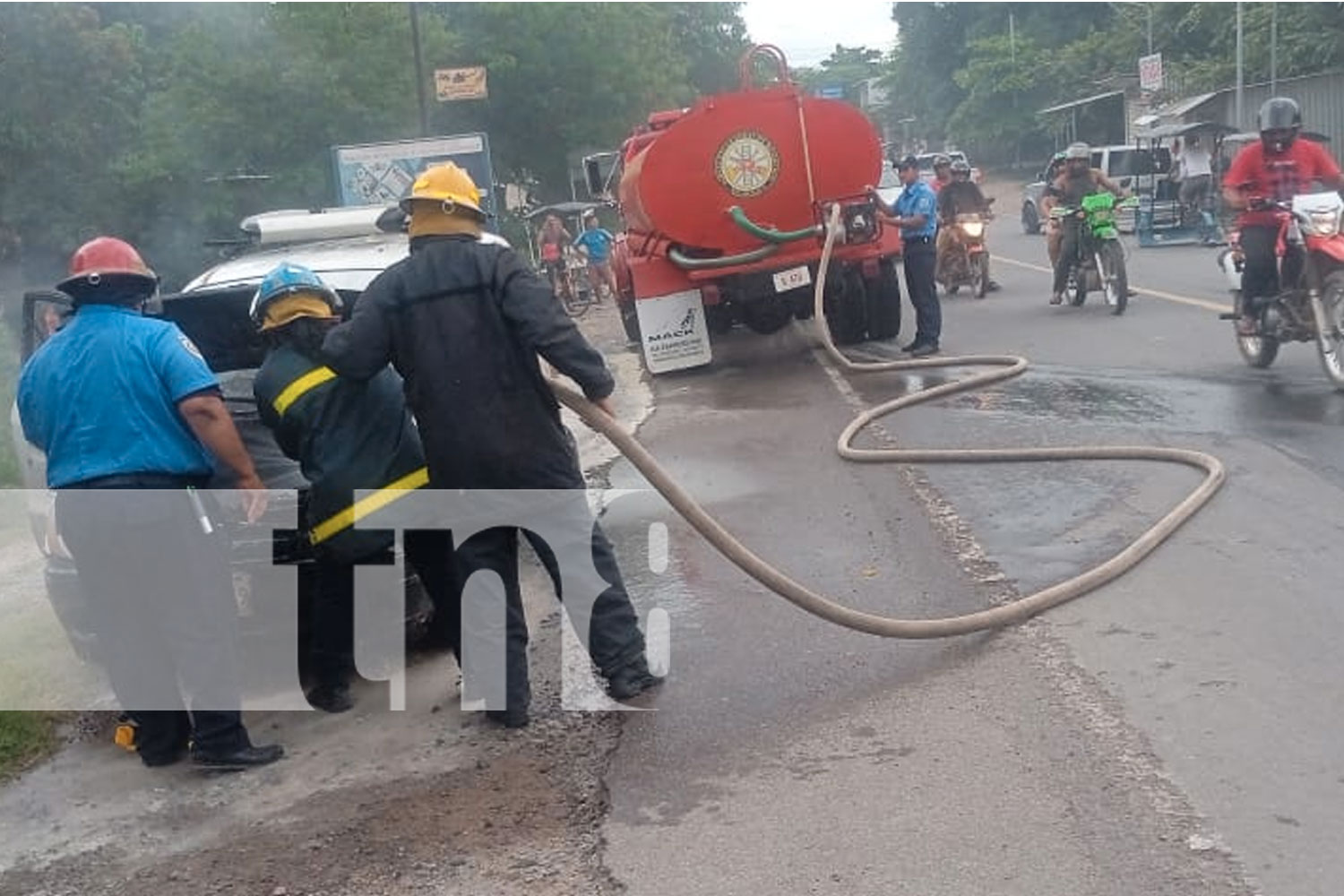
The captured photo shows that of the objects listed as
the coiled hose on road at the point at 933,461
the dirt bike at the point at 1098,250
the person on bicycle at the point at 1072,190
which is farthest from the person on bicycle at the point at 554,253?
the coiled hose on road at the point at 933,461

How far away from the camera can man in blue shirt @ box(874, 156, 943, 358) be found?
12.1m

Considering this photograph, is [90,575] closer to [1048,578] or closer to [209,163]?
[1048,578]

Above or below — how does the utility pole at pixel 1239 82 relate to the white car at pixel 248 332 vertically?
above

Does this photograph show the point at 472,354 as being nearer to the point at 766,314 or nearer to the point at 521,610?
the point at 521,610

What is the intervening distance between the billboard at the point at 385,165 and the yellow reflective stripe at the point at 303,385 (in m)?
16.1

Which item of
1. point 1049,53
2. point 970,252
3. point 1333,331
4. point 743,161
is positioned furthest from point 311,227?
point 1049,53

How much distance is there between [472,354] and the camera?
494 centimetres

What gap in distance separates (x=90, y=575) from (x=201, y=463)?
0.50 meters

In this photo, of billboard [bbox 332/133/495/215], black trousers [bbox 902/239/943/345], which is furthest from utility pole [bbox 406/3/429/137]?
black trousers [bbox 902/239/943/345]

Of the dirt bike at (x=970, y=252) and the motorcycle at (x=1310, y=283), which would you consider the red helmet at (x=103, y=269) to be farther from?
the dirt bike at (x=970, y=252)

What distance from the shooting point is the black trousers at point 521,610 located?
505 cm

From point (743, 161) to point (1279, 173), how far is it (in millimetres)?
4031

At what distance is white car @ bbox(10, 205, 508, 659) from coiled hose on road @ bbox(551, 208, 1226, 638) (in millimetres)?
954

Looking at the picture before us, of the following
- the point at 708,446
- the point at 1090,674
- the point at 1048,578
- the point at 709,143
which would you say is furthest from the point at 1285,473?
the point at 709,143
